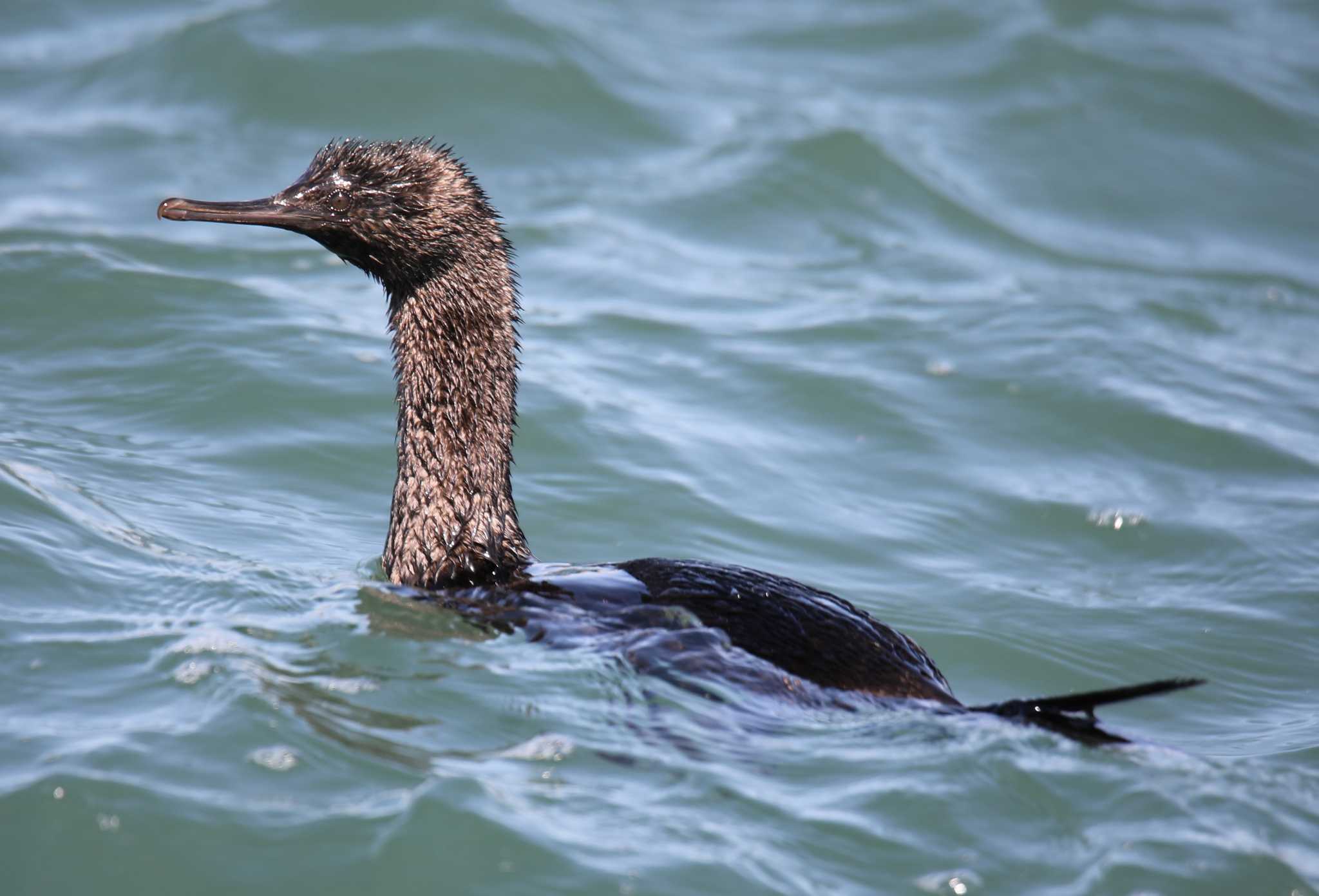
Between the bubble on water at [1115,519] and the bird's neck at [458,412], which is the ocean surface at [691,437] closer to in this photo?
the bubble on water at [1115,519]

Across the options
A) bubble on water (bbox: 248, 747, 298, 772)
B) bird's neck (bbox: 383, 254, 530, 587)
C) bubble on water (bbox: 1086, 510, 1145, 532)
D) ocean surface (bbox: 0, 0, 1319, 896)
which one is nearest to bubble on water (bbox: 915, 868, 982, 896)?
ocean surface (bbox: 0, 0, 1319, 896)

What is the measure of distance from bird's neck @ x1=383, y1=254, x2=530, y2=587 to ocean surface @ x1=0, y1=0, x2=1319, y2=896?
0.44m

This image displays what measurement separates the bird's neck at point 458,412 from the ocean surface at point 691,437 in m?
0.44

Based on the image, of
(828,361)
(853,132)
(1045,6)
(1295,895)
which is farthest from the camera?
(1045,6)

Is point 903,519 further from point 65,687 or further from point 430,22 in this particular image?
point 430,22

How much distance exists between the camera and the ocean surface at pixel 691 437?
3910mm

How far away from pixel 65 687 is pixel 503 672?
127cm

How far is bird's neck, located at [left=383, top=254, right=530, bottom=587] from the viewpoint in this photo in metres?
5.39

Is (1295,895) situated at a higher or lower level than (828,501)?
lower

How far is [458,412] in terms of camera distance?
17.9 ft

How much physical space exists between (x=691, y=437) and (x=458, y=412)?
2266 mm

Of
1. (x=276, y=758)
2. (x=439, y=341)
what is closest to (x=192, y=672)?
(x=276, y=758)

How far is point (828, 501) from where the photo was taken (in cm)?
716

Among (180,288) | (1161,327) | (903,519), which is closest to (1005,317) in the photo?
(1161,327)
